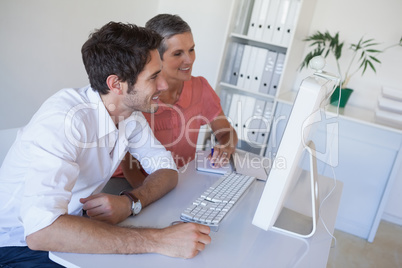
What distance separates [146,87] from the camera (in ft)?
4.20

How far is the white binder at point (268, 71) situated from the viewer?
3.03 meters

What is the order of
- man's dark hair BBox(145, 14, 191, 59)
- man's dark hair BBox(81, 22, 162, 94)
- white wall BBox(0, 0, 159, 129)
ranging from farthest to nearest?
white wall BBox(0, 0, 159, 129)
man's dark hair BBox(145, 14, 191, 59)
man's dark hair BBox(81, 22, 162, 94)

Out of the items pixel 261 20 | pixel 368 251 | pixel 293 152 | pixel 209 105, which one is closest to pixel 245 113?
pixel 261 20

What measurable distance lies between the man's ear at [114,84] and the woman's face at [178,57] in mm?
619

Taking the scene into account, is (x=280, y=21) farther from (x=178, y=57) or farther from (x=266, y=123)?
(x=178, y=57)

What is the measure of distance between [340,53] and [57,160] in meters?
2.61

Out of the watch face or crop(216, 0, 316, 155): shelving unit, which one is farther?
crop(216, 0, 316, 155): shelving unit

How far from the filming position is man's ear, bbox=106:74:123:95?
1219 mm

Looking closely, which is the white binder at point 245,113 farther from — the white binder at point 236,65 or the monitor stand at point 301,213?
the monitor stand at point 301,213

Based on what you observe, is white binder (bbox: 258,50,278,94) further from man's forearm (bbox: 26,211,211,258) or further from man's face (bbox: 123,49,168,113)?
man's forearm (bbox: 26,211,211,258)

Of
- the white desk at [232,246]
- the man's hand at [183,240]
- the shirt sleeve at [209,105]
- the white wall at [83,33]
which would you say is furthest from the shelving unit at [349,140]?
the man's hand at [183,240]

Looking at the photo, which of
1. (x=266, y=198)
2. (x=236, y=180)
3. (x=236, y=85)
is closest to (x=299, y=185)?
(x=236, y=180)

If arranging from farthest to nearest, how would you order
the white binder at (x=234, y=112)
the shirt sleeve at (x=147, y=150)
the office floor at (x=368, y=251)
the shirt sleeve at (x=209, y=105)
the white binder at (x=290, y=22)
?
1. the white binder at (x=234, y=112)
2. the white binder at (x=290, y=22)
3. the office floor at (x=368, y=251)
4. the shirt sleeve at (x=209, y=105)
5. the shirt sleeve at (x=147, y=150)

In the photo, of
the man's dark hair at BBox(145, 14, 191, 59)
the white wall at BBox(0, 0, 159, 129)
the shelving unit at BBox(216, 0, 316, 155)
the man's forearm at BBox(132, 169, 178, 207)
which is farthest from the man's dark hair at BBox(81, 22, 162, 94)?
the shelving unit at BBox(216, 0, 316, 155)
